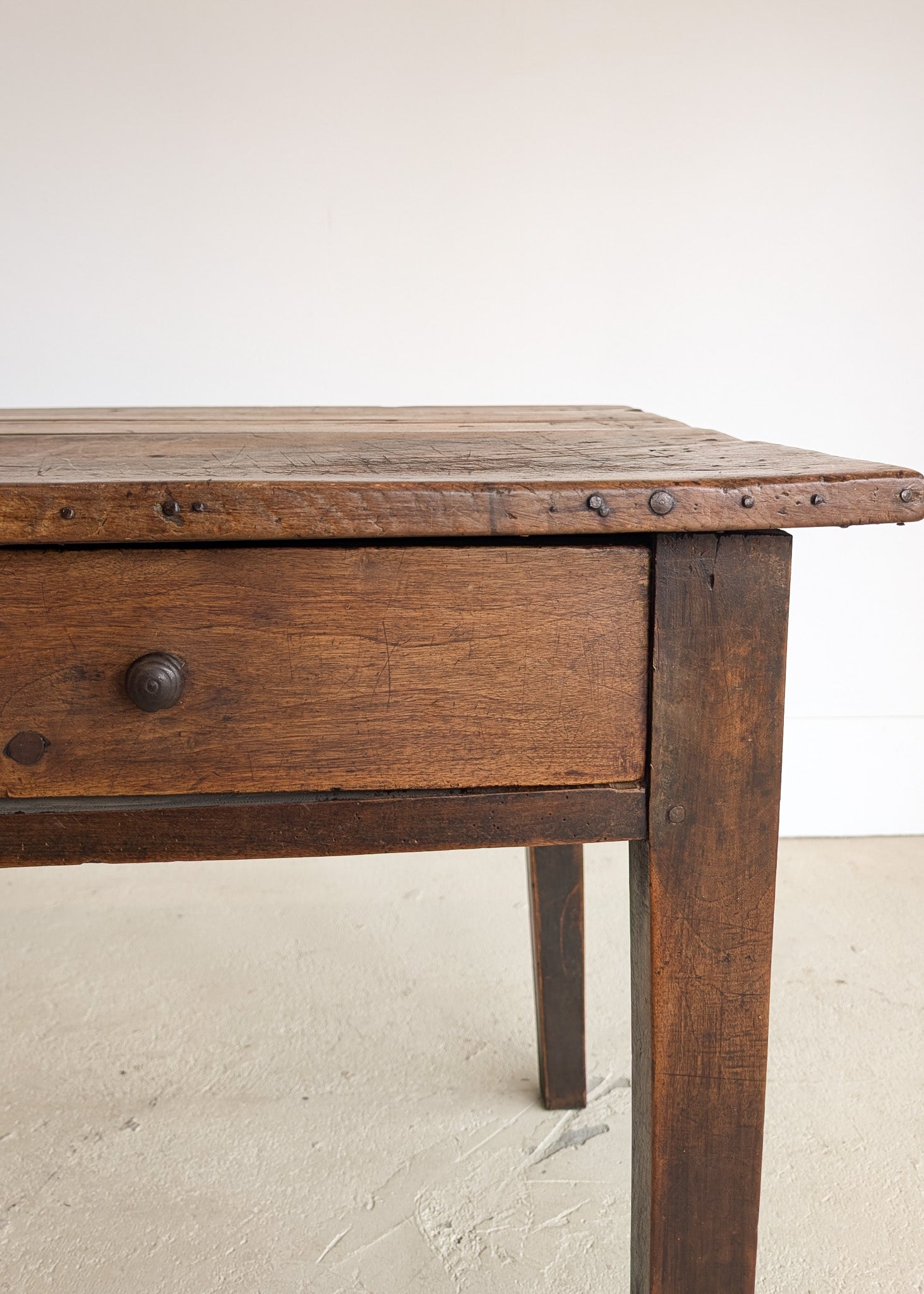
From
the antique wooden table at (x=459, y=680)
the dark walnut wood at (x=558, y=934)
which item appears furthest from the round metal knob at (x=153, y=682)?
the dark walnut wood at (x=558, y=934)

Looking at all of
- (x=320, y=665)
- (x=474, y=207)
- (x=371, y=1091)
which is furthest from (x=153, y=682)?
(x=474, y=207)

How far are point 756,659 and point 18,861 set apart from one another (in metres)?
0.40

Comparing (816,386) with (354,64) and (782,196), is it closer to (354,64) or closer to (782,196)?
(782,196)

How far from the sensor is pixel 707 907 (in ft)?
2.06

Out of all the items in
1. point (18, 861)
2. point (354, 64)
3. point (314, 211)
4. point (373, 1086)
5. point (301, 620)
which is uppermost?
point (354, 64)

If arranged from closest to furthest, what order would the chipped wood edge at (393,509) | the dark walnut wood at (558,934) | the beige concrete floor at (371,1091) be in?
the chipped wood edge at (393,509), the beige concrete floor at (371,1091), the dark walnut wood at (558,934)

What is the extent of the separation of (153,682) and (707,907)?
12.5 inches

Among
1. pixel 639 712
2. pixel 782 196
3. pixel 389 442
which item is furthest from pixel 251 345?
pixel 639 712

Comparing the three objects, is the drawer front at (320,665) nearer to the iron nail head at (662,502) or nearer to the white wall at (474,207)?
the iron nail head at (662,502)

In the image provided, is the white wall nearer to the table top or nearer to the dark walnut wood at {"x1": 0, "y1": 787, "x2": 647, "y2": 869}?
the table top

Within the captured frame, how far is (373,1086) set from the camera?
125cm

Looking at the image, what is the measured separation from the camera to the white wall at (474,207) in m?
1.76

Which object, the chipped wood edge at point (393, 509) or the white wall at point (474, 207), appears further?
the white wall at point (474, 207)

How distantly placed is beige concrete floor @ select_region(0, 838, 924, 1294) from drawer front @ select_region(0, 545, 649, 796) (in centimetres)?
60
